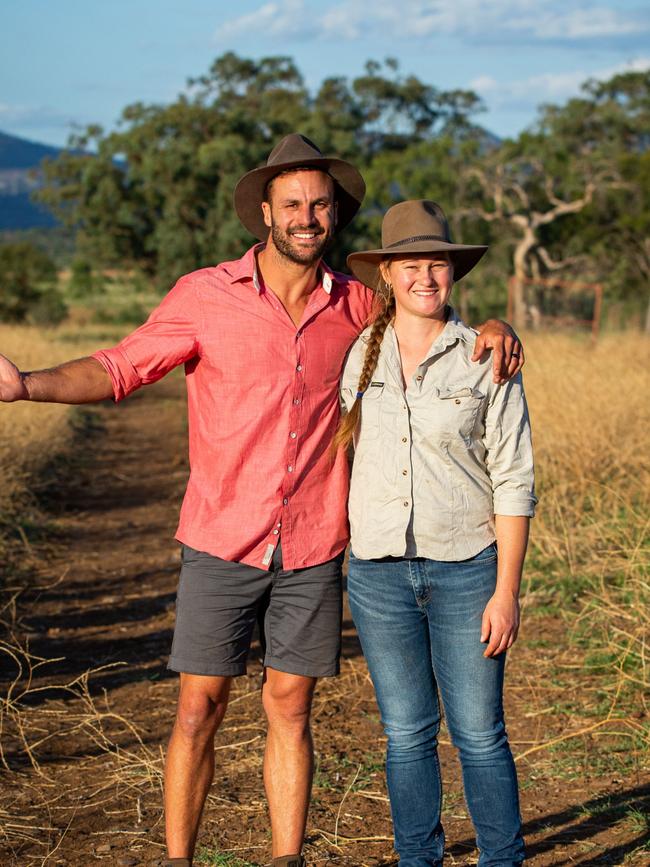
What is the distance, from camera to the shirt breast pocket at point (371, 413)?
3.10m

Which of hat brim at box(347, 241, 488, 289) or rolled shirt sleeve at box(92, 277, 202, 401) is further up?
hat brim at box(347, 241, 488, 289)

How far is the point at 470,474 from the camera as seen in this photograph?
3029 millimetres

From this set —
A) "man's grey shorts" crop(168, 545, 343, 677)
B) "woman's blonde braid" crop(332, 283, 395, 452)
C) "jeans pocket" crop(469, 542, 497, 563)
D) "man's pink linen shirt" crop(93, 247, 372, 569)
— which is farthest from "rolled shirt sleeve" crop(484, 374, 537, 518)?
"man's grey shorts" crop(168, 545, 343, 677)

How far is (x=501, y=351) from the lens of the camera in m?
2.98

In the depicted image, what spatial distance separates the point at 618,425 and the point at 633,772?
4371 millimetres

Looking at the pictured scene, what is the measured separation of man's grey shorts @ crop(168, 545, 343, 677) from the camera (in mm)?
3260

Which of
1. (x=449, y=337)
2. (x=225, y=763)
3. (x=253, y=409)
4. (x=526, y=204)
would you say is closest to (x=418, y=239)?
(x=449, y=337)

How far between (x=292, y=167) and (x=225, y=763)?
7.43 ft

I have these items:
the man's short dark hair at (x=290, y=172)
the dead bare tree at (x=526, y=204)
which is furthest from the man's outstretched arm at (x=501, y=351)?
the dead bare tree at (x=526, y=204)

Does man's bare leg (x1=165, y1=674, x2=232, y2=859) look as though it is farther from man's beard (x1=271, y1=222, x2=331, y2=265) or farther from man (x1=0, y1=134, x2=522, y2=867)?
man's beard (x1=271, y1=222, x2=331, y2=265)

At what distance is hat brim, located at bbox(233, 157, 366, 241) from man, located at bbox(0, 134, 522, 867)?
0.02m

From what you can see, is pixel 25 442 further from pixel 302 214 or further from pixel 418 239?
pixel 418 239

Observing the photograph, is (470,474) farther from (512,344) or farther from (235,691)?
(235,691)

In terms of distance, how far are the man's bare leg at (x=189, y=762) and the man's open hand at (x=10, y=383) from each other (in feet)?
3.01
